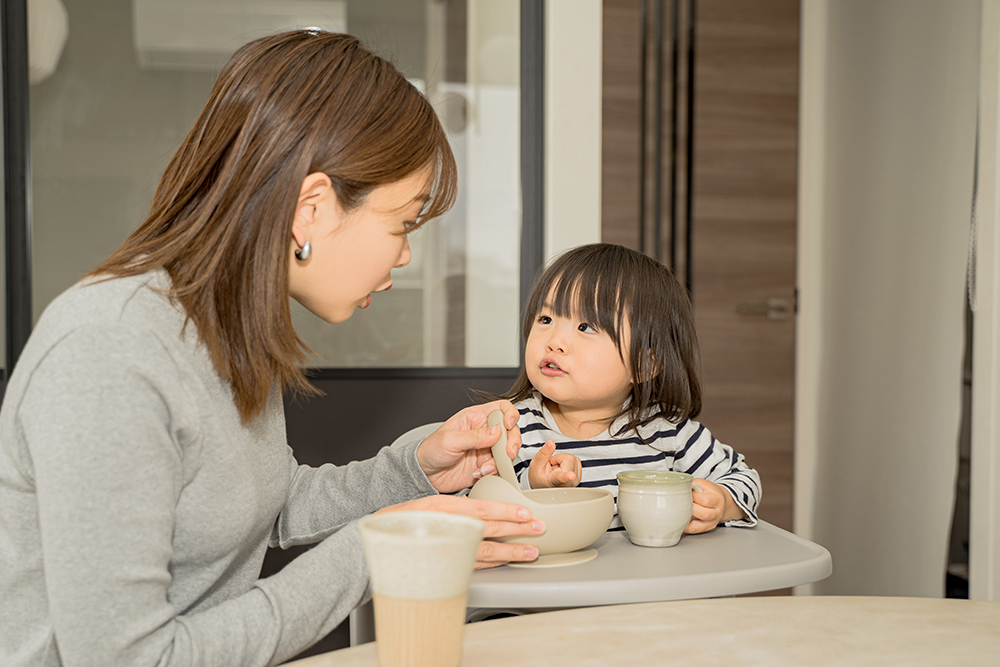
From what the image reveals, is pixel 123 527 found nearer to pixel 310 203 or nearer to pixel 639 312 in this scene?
pixel 310 203

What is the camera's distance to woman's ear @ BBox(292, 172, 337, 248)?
780 mm

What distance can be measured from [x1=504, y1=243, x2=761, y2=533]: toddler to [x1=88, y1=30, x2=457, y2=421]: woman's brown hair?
1.82 feet

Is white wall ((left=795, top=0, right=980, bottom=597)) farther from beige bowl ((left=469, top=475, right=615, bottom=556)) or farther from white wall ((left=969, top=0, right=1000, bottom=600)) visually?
beige bowl ((left=469, top=475, right=615, bottom=556))

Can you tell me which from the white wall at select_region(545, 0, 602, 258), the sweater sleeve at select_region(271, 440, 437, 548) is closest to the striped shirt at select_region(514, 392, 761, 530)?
the sweater sleeve at select_region(271, 440, 437, 548)

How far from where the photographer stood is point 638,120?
9.63 feet

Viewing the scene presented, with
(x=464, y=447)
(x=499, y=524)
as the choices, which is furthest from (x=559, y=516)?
(x=464, y=447)

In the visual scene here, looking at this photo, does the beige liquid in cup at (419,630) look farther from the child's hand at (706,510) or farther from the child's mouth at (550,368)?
the child's mouth at (550,368)

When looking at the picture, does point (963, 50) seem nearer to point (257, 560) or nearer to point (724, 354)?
point (724, 354)

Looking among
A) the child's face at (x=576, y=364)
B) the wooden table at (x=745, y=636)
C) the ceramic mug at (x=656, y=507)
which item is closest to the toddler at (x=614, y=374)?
the child's face at (x=576, y=364)

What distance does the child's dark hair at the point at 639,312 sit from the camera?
1.32 meters

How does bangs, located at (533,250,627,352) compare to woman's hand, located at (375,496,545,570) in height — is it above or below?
above

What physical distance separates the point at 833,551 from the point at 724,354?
783 millimetres

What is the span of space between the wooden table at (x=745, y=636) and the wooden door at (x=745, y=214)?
2331mm

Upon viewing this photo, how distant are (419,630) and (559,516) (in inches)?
Result: 13.4
